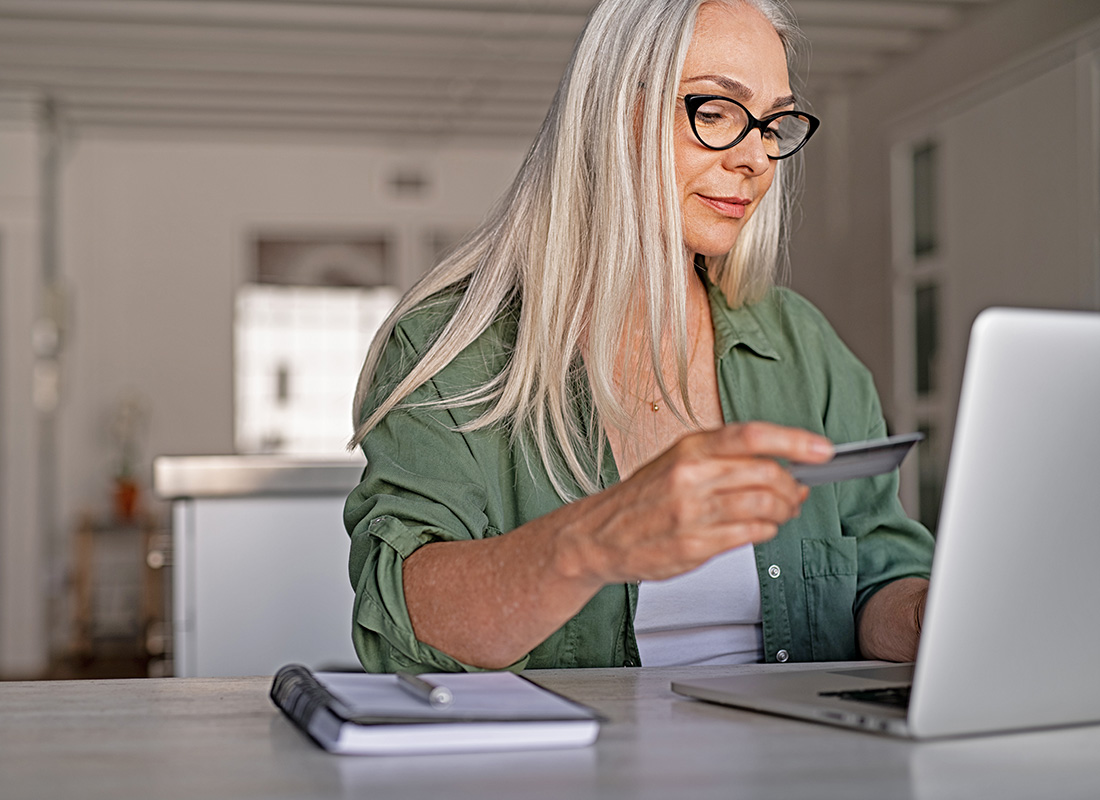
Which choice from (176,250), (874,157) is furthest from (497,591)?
(176,250)

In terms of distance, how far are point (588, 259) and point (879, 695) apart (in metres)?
0.64

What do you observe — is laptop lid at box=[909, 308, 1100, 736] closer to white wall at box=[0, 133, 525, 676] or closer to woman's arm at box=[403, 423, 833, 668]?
woman's arm at box=[403, 423, 833, 668]

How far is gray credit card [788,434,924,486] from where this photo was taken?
2.57 ft

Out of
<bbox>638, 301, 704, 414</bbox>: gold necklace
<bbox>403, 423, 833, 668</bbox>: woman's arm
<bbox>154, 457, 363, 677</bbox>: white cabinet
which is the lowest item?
<bbox>154, 457, 363, 677</bbox>: white cabinet

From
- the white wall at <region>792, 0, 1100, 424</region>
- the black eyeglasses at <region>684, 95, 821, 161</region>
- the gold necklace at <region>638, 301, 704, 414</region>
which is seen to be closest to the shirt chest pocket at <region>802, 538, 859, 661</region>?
the gold necklace at <region>638, 301, 704, 414</region>

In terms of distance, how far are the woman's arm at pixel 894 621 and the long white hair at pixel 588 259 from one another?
337 millimetres

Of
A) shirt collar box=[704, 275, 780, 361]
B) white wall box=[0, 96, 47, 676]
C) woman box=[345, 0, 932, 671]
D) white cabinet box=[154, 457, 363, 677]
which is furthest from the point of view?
white wall box=[0, 96, 47, 676]

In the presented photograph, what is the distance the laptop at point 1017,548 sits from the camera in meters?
0.72

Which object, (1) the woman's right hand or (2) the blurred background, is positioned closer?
(1) the woman's right hand

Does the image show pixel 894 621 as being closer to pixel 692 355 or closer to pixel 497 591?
pixel 692 355

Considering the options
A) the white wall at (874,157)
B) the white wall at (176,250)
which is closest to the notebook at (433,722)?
the white wall at (874,157)

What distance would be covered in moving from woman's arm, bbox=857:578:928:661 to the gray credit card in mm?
570

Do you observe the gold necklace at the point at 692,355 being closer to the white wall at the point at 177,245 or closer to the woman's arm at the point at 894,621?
the woman's arm at the point at 894,621

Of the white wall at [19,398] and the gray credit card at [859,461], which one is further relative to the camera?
the white wall at [19,398]
